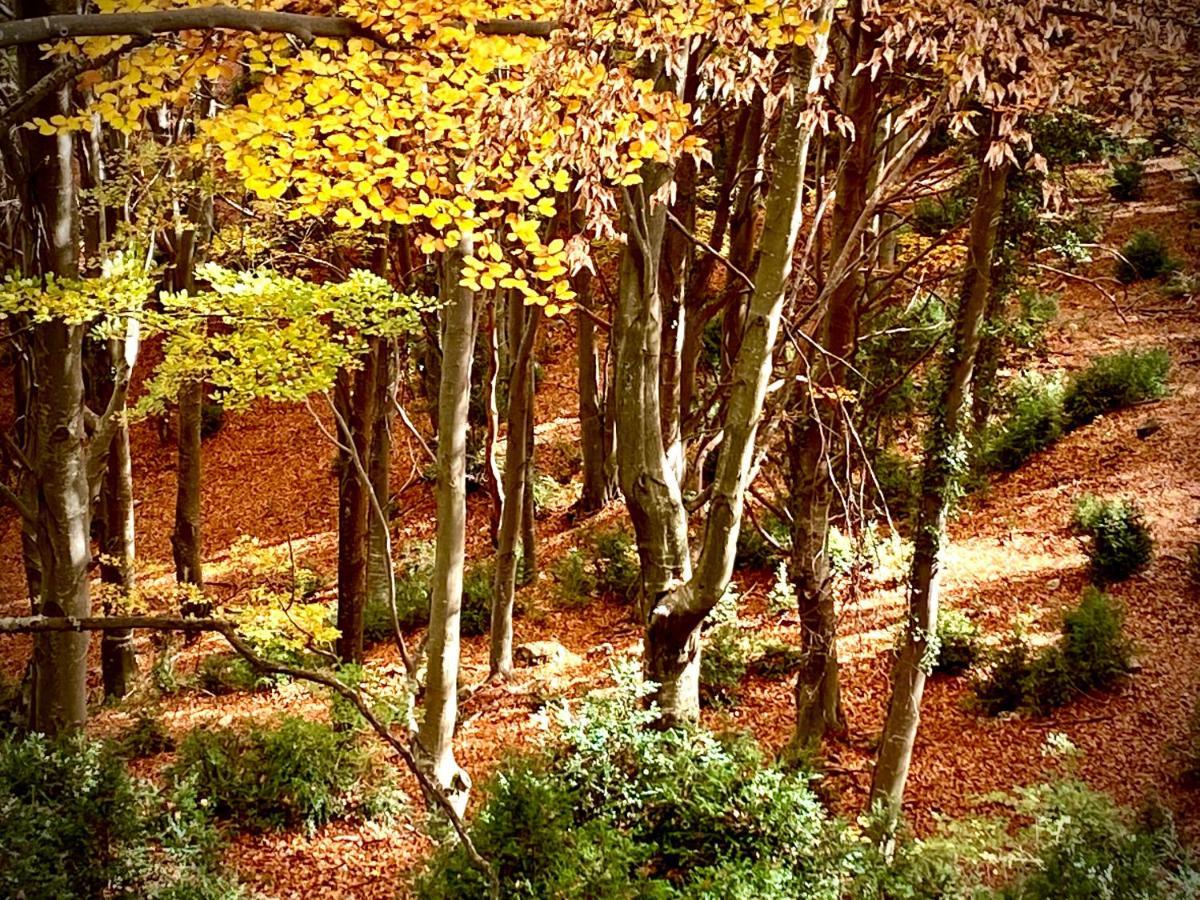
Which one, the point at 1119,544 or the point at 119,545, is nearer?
the point at 1119,544

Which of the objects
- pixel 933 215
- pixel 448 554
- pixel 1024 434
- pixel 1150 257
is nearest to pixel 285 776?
pixel 448 554

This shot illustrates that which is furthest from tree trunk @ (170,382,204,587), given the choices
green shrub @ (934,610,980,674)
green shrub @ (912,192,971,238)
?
green shrub @ (912,192,971,238)

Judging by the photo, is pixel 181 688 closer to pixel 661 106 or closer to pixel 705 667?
pixel 705 667

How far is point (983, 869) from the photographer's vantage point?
16.7ft

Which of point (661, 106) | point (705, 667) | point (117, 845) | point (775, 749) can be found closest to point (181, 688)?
point (117, 845)

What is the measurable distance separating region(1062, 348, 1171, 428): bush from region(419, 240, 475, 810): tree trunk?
32.2 ft

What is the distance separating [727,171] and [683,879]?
5872 mm

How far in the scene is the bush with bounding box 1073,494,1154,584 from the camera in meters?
8.79

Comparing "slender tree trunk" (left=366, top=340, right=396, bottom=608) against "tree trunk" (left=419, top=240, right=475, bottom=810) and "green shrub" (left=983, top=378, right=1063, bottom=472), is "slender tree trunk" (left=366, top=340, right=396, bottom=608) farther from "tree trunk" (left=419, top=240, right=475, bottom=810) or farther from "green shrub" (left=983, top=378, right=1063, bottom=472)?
"green shrub" (left=983, top=378, right=1063, bottom=472)

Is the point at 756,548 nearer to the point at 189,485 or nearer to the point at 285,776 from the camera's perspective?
the point at 285,776

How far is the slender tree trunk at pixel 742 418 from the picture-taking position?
14.1ft

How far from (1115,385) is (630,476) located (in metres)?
10.2

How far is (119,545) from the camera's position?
899 cm

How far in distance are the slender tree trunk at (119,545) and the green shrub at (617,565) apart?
5.71 m
